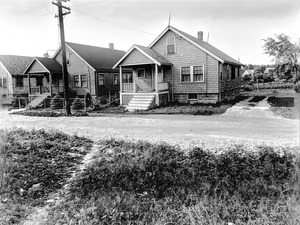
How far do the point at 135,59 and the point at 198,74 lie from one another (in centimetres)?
530

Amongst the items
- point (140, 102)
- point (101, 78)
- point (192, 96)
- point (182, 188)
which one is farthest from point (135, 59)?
point (182, 188)

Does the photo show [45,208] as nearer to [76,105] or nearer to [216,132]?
[216,132]

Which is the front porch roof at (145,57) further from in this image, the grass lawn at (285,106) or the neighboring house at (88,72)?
the grass lawn at (285,106)

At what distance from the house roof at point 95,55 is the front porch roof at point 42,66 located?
103 inches

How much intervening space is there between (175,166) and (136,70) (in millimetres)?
17620

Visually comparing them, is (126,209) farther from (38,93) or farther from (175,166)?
(38,93)

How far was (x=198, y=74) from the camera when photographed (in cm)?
2136

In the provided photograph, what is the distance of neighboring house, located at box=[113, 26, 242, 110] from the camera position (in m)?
20.5

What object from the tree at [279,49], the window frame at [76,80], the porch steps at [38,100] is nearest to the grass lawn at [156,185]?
the porch steps at [38,100]

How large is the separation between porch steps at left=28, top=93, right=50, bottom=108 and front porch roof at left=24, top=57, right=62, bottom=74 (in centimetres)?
233

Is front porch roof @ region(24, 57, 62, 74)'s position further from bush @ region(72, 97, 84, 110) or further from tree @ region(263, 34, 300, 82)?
tree @ region(263, 34, 300, 82)

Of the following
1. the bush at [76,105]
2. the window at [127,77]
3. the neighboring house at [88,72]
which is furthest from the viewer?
the window at [127,77]

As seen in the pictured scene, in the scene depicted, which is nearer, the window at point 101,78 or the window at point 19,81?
the window at point 101,78

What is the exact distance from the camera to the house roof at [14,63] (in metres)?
30.7
